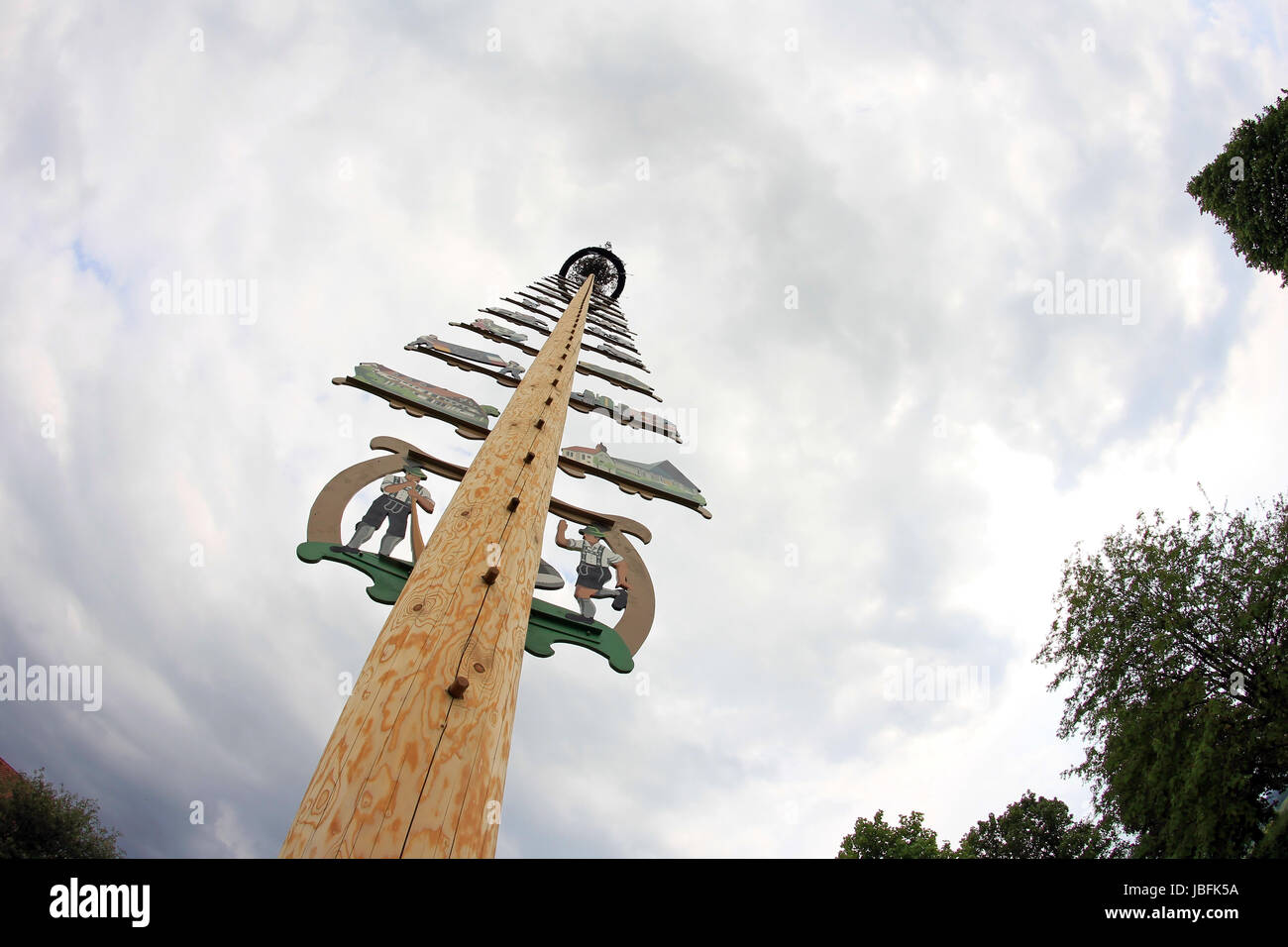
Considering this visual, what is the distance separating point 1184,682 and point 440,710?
17587mm

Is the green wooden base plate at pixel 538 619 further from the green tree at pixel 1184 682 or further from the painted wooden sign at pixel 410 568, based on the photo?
the green tree at pixel 1184 682

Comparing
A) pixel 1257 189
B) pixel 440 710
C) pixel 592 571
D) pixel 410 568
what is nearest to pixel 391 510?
pixel 410 568

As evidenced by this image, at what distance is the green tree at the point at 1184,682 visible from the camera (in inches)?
490

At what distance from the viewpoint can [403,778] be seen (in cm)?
178

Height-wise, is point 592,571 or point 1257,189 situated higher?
point 1257,189

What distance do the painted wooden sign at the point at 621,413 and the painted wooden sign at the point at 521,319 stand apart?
8.64 ft

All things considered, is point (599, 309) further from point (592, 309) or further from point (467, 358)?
point (467, 358)

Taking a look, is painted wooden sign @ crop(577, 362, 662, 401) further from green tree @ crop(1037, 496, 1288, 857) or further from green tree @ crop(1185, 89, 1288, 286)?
green tree @ crop(1185, 89, 1288, 286)

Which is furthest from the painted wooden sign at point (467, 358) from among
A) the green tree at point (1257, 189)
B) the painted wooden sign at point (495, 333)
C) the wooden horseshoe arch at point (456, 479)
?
the green tree at point (1257, 189)

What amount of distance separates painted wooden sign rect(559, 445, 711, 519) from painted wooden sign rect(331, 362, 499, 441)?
2.17 feet

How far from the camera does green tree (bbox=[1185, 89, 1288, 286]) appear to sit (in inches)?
685

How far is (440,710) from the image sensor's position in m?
1.98
